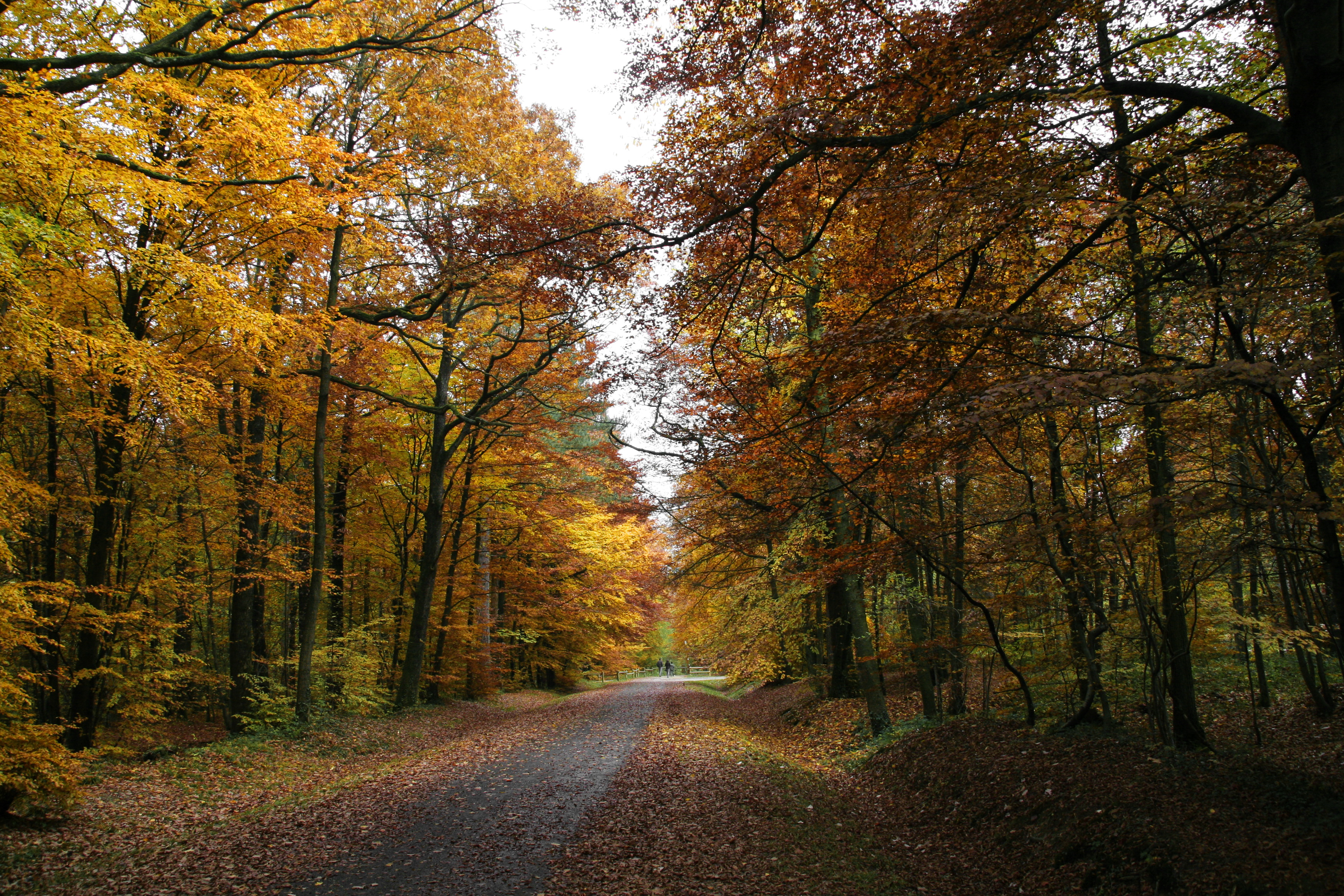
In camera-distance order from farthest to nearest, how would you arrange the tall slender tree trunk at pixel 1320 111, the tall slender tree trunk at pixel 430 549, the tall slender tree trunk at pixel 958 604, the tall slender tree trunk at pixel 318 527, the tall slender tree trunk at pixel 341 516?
the tall slender tree trunk at pixel 341 516 → the tall slender tree trunk at pixel 430 549 → the tall slender tree trunk at pixel 318 527 → the tall slender tree trunk at pixel 958 604 → the tall slender tree trunk at pixel 1320 111

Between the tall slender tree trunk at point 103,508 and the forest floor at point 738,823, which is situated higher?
the tall slender tree trunk at point 103,508

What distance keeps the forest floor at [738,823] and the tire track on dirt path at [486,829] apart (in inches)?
1.2

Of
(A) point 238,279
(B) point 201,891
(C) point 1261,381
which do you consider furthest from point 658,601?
(C) point 1261,381

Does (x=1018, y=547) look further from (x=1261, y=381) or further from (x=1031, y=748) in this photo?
(x=1261, y=381)

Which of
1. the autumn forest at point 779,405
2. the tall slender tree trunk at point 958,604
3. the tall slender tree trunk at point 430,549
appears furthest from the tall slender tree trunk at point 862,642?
the tall slender tree trunk at point 430,549

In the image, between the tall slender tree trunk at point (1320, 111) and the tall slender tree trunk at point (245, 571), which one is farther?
the tall slender tree trunk at point (245, 571)

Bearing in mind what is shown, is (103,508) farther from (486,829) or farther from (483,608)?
(483,608)

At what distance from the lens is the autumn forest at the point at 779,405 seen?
16.1 feet

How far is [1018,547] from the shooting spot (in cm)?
696

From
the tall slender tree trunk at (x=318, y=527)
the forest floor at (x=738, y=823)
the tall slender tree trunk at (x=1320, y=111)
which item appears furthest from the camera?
the tall slender tree trunk at (x=318, y=527)

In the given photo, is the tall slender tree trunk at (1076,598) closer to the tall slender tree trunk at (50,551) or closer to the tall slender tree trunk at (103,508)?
the tall slender tree trunk at (103,508)

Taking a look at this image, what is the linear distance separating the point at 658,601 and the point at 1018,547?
2262 cm

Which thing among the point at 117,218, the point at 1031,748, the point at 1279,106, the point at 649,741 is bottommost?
the point at 649,741

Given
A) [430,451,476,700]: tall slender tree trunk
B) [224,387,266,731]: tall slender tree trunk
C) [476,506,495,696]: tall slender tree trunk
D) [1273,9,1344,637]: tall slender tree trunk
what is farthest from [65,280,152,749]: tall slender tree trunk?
[1273,9,1344,637]: tall slender tree trunk
